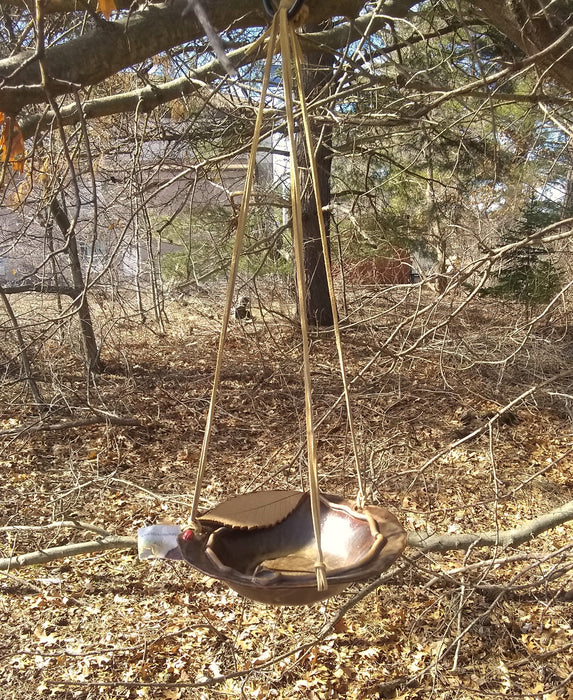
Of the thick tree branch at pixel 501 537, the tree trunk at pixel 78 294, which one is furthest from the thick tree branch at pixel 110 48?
the tree trunk at pixel 78 294

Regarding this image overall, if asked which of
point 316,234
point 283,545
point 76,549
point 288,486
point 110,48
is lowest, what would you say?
point 288,486

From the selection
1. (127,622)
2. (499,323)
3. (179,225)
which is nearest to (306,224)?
(179,225)

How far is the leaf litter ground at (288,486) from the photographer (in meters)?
3.19

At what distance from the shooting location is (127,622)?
3.61 meters

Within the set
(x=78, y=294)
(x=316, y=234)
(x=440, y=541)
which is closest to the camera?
(x=440, y=541)

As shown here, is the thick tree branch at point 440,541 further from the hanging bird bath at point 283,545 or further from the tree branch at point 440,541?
the hanging bird bath at point 283,545

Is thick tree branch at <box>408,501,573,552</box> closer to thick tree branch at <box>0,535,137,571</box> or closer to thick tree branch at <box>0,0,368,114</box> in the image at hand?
thick tree branch at <box>0,535,137,571</box>

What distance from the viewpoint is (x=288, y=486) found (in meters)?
4.23

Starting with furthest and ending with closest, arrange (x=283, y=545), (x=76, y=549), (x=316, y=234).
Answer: (x=316, y=234) < (x=76, y=549) < (x=283, y=545)

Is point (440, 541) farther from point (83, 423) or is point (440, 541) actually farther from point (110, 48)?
point (83, 423)

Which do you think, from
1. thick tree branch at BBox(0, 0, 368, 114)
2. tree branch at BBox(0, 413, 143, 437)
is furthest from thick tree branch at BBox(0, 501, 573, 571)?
thick tree branch at BBox(0, 0, 368, 114)

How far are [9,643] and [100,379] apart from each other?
12.2ft

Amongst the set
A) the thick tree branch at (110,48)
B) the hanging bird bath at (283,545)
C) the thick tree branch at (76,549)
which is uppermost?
the thick tree branch at (110,48)

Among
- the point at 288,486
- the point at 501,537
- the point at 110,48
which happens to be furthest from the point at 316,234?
the point at 110,48
